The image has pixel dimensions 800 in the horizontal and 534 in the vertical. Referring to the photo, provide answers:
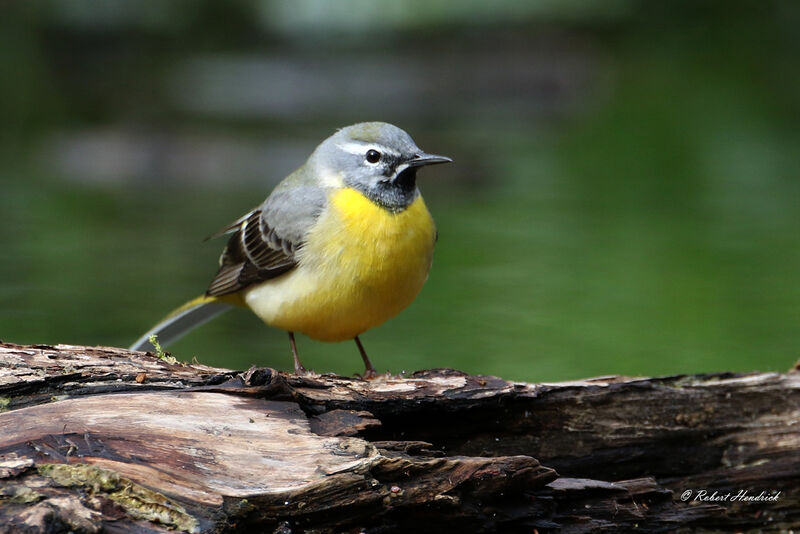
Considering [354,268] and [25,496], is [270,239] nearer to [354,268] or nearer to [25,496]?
[354,268]

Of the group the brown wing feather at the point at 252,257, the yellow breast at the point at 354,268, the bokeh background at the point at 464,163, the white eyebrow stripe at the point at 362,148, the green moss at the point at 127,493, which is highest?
the bokeh background at the point at 464,163

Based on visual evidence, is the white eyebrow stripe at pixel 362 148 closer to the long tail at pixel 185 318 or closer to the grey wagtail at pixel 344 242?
the grey wagtail at pixel 344 242

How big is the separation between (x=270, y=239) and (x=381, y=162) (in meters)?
0.75

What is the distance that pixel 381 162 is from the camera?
5.62 metres

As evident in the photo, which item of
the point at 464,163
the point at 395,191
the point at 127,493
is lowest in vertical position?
the point at 127,493

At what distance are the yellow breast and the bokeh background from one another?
8.30ft

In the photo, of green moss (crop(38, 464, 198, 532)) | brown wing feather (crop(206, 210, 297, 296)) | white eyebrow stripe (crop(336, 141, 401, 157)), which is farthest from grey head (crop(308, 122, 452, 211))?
green moss (crop(38, 464, 198, 532))

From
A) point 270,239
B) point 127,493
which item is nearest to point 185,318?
point 270,239

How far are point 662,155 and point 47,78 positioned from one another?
36.3 feet

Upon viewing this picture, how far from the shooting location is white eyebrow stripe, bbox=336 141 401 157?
5586 mm

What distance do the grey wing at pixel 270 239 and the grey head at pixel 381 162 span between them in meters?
0.23

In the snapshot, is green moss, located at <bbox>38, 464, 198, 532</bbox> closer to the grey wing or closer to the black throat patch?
the grey wing

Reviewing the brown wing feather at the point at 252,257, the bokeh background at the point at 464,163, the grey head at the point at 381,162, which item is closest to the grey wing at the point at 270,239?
the brown wing feather at the point at 252,257

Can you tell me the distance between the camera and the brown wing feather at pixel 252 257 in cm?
572
